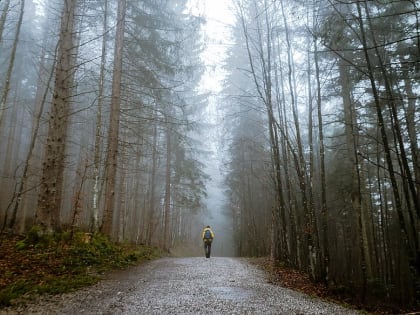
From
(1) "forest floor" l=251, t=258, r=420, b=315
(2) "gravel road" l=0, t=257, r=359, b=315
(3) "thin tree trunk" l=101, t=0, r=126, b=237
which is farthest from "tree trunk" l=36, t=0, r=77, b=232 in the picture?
(1) "forest floor" l=251, t=258, r=420, b=315

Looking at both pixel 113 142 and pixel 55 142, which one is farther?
pixel 113 142

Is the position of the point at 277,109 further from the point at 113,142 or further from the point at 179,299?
the point at 179,299

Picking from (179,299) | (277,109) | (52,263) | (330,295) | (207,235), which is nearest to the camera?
(179,299)

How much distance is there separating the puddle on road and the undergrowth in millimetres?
2521

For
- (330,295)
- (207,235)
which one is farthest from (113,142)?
(330,295)

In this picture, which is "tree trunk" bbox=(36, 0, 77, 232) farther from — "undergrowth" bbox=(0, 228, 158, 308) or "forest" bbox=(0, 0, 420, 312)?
"undergrowth" bbox=(0, 228, 158, 308)

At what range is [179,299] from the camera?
5223 millimetres

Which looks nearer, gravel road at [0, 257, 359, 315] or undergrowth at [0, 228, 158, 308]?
gravel road at [0, 257, 359, 315]

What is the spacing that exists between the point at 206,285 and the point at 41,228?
436 centimetres

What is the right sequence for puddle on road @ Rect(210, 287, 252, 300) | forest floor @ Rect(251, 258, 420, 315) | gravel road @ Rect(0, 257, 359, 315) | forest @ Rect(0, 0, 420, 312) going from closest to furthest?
1. gravel road @ Rect(0, 257, 359, 315)
2. puddle on road @ Rect(210, 287, 252, 300)
3. forest floor @ Rect(251, 258, 420, 315)
4. forest @ Rect(0, 0, 420, 312)

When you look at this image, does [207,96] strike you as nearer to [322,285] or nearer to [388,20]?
[388,20]

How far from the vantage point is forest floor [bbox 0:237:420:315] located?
16.4 ft

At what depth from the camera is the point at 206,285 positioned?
6.66 meters

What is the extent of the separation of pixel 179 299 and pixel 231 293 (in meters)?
1.16
